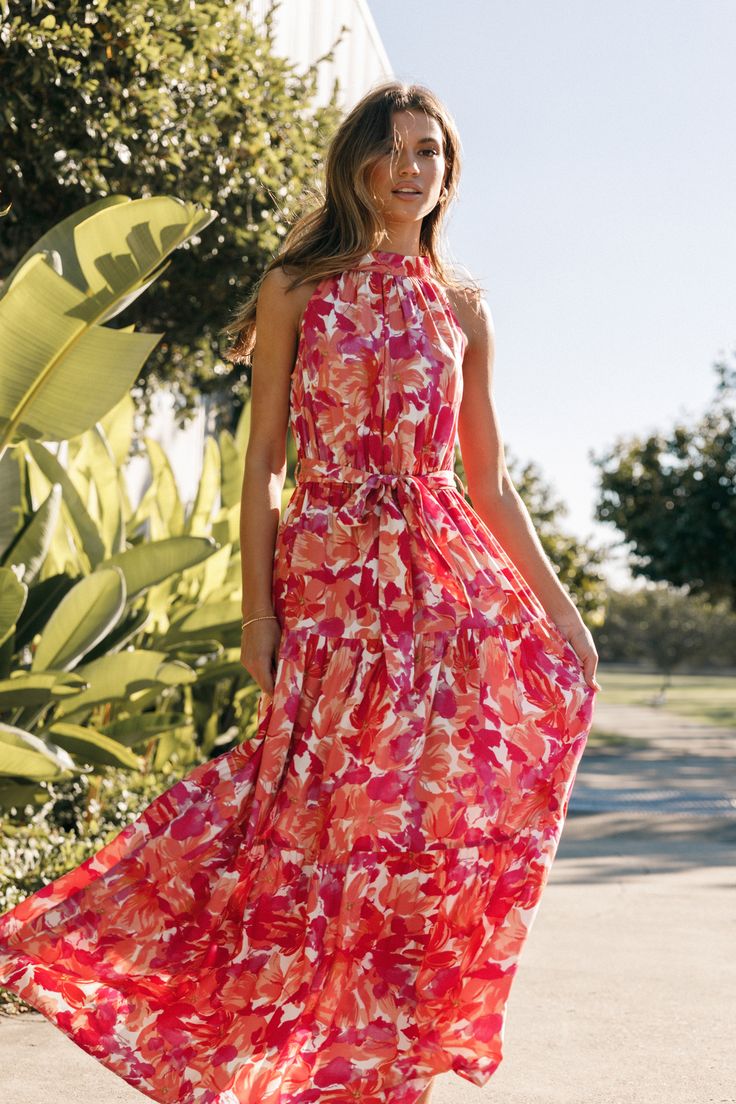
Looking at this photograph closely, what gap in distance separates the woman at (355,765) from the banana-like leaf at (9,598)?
1.48 metres

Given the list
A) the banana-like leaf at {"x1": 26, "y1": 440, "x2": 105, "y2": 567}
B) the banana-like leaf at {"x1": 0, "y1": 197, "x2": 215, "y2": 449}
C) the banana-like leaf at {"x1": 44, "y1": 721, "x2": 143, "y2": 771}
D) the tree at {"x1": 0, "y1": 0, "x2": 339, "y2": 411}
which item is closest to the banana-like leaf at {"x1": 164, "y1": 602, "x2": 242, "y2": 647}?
the banana-like leaf at {"x1": 26, "y1": 440, "x2": 105, "y2": 567}

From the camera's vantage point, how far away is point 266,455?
7.98ft

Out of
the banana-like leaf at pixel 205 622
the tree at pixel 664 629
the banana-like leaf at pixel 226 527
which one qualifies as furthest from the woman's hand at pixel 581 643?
the tree at pixel 664 629

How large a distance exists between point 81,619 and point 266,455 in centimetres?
179

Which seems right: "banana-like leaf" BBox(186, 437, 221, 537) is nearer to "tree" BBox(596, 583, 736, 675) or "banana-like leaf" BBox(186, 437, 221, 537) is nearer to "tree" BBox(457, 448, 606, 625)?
"tree" BBox(457, 448, 606, 625)

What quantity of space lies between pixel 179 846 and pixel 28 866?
204 cm

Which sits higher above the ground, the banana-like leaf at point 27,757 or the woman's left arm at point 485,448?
the woman's left arm at point 485,448

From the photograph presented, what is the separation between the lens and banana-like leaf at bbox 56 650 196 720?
4.16 m

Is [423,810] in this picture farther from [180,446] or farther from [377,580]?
[180,446]

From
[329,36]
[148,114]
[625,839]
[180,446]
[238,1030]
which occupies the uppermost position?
[329,36]

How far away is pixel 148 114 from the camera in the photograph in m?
5.22

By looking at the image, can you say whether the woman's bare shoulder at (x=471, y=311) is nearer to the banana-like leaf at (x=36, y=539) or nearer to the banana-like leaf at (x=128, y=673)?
the banana-like leaf at (x=128, y=673)

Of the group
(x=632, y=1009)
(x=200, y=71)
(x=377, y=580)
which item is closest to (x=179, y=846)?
(x=377, y=580)

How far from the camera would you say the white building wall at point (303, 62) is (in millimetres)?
8547
